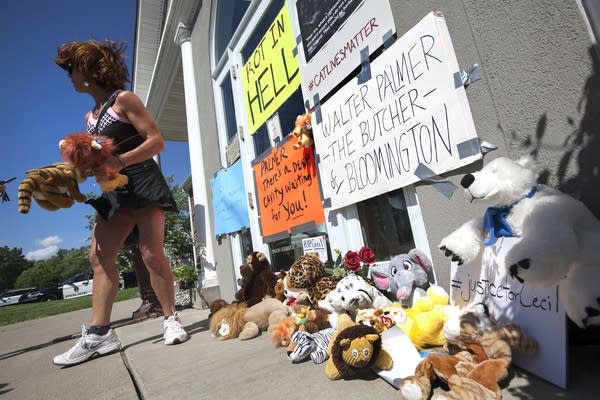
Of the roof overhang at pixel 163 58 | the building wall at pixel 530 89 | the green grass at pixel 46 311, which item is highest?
the roof overhang at pixel 163 58

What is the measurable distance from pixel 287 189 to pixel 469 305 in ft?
5.51

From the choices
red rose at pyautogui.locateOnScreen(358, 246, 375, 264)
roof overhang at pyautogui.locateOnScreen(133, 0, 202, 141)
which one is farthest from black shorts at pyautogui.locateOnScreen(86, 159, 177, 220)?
roof overhang at pyautogui.locateOnScreen(133, 0, 202, 141)

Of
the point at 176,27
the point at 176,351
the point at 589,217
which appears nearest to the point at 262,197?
the point at 176,351

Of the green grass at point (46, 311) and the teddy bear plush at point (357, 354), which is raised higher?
the teddy bear plush at point (357, 354)

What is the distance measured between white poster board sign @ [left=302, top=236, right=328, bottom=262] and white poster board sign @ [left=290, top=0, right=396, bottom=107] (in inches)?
38.5

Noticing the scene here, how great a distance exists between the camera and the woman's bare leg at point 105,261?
194 centimetres

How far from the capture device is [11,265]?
56406 millimetres

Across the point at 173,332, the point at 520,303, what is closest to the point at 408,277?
the point at 520,303

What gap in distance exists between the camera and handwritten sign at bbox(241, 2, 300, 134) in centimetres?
250

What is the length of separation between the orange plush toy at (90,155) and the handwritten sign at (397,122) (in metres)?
1.25

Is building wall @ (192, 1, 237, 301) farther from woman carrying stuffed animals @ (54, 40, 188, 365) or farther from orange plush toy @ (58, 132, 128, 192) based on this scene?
orange plush toy @ (58, 132, 128, 192)

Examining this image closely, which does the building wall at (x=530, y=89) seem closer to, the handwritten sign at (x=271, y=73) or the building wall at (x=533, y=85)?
the building wall at (x=533, y=85)

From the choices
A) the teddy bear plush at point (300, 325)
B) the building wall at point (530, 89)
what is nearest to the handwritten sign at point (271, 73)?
the building wall at point (530, 89)

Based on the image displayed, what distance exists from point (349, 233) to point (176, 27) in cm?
461
